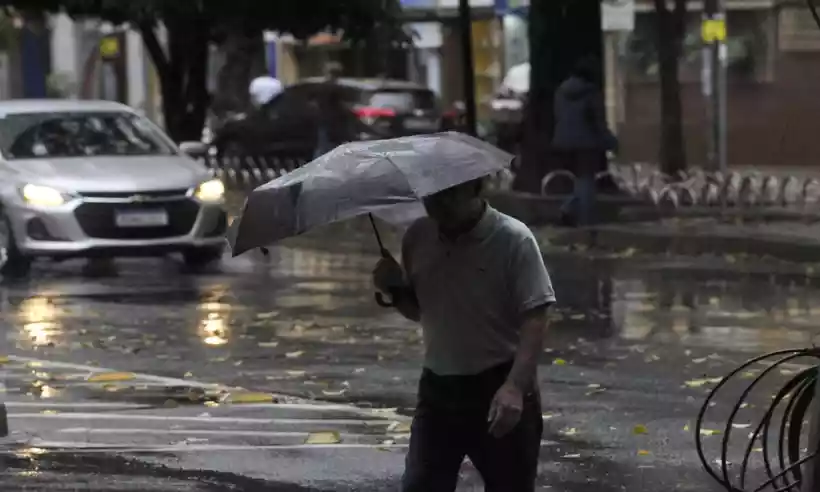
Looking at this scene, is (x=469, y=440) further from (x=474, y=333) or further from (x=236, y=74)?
(x=236, y=74)

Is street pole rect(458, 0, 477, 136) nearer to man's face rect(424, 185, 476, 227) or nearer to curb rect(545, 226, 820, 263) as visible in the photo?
curb rect(545, 226, 820, 263)

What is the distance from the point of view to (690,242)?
1884cm

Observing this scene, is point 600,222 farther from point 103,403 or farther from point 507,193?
point 103,403

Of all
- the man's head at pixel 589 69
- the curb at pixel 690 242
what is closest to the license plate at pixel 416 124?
the man's head at pixel 589 69

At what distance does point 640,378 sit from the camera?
10945mm

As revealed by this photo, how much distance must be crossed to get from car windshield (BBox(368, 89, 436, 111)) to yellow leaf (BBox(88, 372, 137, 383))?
62.7ft

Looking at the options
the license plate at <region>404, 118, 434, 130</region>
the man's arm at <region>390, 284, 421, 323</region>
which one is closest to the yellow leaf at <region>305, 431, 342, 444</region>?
the man's arm at <region>390, 284, 421, 323</region>

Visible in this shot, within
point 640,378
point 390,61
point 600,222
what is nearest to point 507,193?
point 600,222

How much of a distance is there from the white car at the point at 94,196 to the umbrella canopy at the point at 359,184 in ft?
34.1

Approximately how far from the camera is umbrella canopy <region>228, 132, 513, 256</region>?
5730 millimetres

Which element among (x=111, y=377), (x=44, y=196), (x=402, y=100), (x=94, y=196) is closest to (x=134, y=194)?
(x=94, y=196)

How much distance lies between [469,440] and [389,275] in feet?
2.00

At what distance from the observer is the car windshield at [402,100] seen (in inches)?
1185

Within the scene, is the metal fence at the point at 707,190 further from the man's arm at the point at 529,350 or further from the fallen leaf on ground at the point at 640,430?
the man's arm at the point at 529,350
